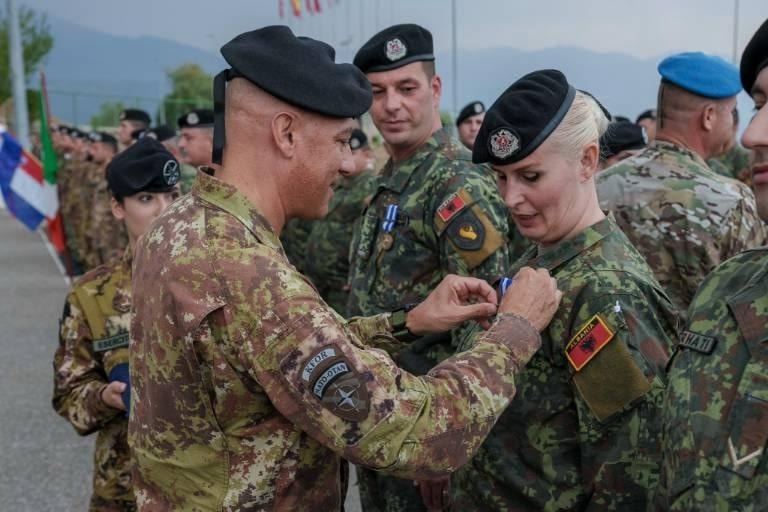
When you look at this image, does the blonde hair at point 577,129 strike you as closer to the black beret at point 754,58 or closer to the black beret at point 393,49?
the black beret at point 754,58

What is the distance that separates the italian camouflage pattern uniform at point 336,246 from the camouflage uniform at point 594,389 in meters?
3.74

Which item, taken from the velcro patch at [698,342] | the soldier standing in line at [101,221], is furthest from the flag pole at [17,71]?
the velcro patch at [698,342]

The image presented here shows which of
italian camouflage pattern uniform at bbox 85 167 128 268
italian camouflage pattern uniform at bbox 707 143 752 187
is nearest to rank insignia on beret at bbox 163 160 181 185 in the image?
italian camouflage pattern uniform at bbox 85 167 128 268

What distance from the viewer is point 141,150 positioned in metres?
3.35

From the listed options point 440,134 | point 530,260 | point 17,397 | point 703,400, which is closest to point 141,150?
point 440,134

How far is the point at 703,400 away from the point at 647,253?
6.36ft

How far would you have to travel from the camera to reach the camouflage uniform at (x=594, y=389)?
6.28 ft

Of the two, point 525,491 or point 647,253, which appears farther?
point 647,253

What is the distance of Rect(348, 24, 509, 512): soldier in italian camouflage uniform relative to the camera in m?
3.10

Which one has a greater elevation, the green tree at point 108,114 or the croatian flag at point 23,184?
the croatian flag at point 23,184

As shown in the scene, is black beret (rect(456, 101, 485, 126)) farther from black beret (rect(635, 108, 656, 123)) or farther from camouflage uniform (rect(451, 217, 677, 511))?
camouflage uniform (rect(451, 217, 677, 511))

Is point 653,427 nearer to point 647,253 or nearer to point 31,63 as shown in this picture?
point 647,253

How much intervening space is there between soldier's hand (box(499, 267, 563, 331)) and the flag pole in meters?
17.6

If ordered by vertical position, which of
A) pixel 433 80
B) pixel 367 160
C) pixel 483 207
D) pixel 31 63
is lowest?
pixel 31 63
